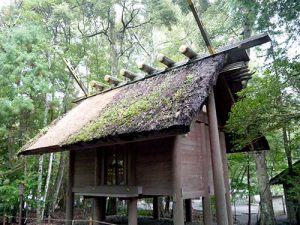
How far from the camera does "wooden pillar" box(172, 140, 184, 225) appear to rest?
5957 millimetres

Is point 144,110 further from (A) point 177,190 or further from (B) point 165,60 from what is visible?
(B) point 165,60

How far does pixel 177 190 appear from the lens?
609 centimetres

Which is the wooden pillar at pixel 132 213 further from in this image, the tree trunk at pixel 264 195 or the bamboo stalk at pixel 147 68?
the tree trunk at pixel 264 195

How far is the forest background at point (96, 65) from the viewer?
6.48 meters

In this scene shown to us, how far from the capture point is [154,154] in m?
6.91

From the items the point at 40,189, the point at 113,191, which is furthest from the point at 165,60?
the point at 40,189

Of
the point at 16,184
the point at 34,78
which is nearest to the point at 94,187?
the point at 16,184

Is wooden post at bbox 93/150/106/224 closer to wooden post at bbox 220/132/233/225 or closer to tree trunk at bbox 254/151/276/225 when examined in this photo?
wooden post at bbox 220/132/233/225

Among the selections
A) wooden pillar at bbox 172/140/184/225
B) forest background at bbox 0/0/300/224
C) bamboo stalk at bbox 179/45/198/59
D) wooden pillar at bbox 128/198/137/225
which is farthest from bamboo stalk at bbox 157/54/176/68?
wooden pillar at bbox 128/198/137/225

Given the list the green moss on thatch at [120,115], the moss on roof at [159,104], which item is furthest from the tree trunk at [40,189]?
the green moss on thatch at [120,115]

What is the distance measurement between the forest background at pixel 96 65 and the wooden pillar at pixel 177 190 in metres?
1.69

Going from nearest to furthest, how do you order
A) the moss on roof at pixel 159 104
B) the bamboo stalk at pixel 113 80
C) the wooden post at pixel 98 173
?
the moss on roof at pixel 159 104
the wooden post at pixel 98 173
the bamboo stalk at pixel 113 80

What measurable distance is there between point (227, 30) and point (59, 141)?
9.99m

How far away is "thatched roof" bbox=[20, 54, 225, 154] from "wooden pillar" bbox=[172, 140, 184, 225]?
1.06m
